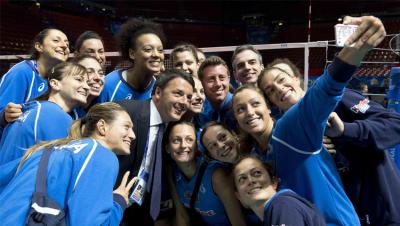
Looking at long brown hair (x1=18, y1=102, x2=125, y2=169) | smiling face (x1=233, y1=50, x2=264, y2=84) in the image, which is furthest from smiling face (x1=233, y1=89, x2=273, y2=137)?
smiling face (x1=233, y1=50, x2=264, y2=84)

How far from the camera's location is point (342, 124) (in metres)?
2.05

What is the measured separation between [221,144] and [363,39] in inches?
55.8

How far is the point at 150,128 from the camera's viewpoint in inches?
111

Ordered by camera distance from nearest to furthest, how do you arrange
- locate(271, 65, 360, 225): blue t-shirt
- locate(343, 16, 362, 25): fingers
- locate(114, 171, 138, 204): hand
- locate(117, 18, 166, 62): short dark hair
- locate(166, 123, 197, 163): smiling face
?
locate(343, 16, 362, 25): fingers < locate(271, 65, 360, 225): blue t-shirt < locate(114, 171, 138, 204): hand < locate(166, 123, 197, 163): smiling face < locate(117, 18, 166, 62): short dark hair

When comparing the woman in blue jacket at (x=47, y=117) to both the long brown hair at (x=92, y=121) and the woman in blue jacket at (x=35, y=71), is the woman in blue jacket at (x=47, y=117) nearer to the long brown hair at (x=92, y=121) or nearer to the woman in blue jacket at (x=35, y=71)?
the long brown hair at (x=92, y=121)

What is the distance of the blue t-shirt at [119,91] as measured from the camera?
3500 mm

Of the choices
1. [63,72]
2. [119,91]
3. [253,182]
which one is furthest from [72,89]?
[253,182]

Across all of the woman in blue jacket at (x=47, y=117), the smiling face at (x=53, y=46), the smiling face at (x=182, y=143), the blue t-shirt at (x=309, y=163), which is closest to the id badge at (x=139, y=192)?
the smiling face at (x=182, y=143)

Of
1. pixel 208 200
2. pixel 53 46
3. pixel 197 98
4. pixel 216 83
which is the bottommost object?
pixel 208 200

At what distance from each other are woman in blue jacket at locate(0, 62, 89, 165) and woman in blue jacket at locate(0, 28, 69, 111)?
83cm

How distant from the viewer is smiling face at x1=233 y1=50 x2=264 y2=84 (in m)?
3.58

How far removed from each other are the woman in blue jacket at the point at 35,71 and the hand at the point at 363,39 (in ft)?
9.60

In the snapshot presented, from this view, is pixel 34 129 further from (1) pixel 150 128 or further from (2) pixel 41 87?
(2) pixel 41 87

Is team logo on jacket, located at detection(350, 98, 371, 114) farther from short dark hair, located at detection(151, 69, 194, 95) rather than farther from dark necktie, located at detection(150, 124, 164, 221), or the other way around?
dark necktie, located at detection(150, 124, 164, 221)
